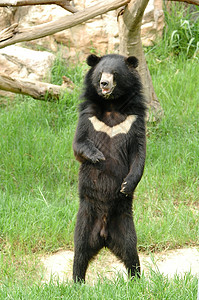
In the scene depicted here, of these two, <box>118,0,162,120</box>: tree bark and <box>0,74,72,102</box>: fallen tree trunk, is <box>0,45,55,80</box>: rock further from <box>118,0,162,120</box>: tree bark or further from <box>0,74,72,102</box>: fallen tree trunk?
<box>118,0,162,120</box>: tree bark

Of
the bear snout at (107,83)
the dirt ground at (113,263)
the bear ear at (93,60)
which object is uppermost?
the bear ear at (93,60)

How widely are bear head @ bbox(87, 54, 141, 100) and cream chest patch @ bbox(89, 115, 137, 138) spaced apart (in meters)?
0.23

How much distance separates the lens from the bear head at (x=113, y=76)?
14.6 ft

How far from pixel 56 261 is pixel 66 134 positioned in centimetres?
217

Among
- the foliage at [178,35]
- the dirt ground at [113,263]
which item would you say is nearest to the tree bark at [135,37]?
the foliage at [178,35]

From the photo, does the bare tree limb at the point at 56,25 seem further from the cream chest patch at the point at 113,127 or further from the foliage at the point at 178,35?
the foliage at the point at 178,35

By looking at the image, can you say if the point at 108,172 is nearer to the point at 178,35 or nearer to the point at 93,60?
the point at 93,60

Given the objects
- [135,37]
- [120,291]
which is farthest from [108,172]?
[135,37]

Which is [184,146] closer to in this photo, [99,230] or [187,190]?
[187,190]

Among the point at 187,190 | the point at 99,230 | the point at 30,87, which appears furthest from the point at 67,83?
the point at 99,230

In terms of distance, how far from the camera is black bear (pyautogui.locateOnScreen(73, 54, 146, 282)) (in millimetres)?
4398

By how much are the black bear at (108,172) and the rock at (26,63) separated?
3992 millimetres

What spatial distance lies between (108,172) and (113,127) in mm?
403

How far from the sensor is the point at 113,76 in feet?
14.8
